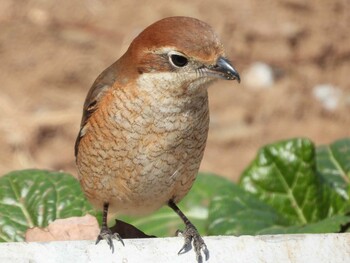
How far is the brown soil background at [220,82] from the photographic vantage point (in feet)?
24.6

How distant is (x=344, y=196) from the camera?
5.11 m

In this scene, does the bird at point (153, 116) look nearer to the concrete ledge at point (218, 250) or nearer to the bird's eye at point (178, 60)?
the bird's eye at point (178, 60)

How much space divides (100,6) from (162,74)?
4064mm

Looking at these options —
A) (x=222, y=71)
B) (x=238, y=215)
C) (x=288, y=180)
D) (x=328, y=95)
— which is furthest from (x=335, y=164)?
(x=328, y=95)

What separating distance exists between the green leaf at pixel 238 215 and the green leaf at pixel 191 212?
0.33 feet

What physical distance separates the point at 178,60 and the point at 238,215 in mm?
1086

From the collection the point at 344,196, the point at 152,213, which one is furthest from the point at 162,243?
the point at 344,196

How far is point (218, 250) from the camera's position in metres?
3.68

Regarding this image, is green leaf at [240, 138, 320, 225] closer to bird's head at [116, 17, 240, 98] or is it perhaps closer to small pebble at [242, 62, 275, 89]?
bird's head at [116, 17, 240, 98]

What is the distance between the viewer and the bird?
13.3ft

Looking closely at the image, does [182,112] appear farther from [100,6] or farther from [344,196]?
[100,6]

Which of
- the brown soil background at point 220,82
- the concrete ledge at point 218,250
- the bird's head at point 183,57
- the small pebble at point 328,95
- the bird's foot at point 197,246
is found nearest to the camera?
the concrete ledge at point 218,250

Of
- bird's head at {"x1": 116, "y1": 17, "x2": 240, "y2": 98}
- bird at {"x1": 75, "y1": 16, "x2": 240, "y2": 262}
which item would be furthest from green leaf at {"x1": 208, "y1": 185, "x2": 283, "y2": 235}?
bird's head at {"x1": 116, "y1": 17, "x2": 240, "y2": 98}

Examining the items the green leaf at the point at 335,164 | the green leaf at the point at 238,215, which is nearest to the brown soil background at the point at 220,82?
the green leaf at the point at 335,164
